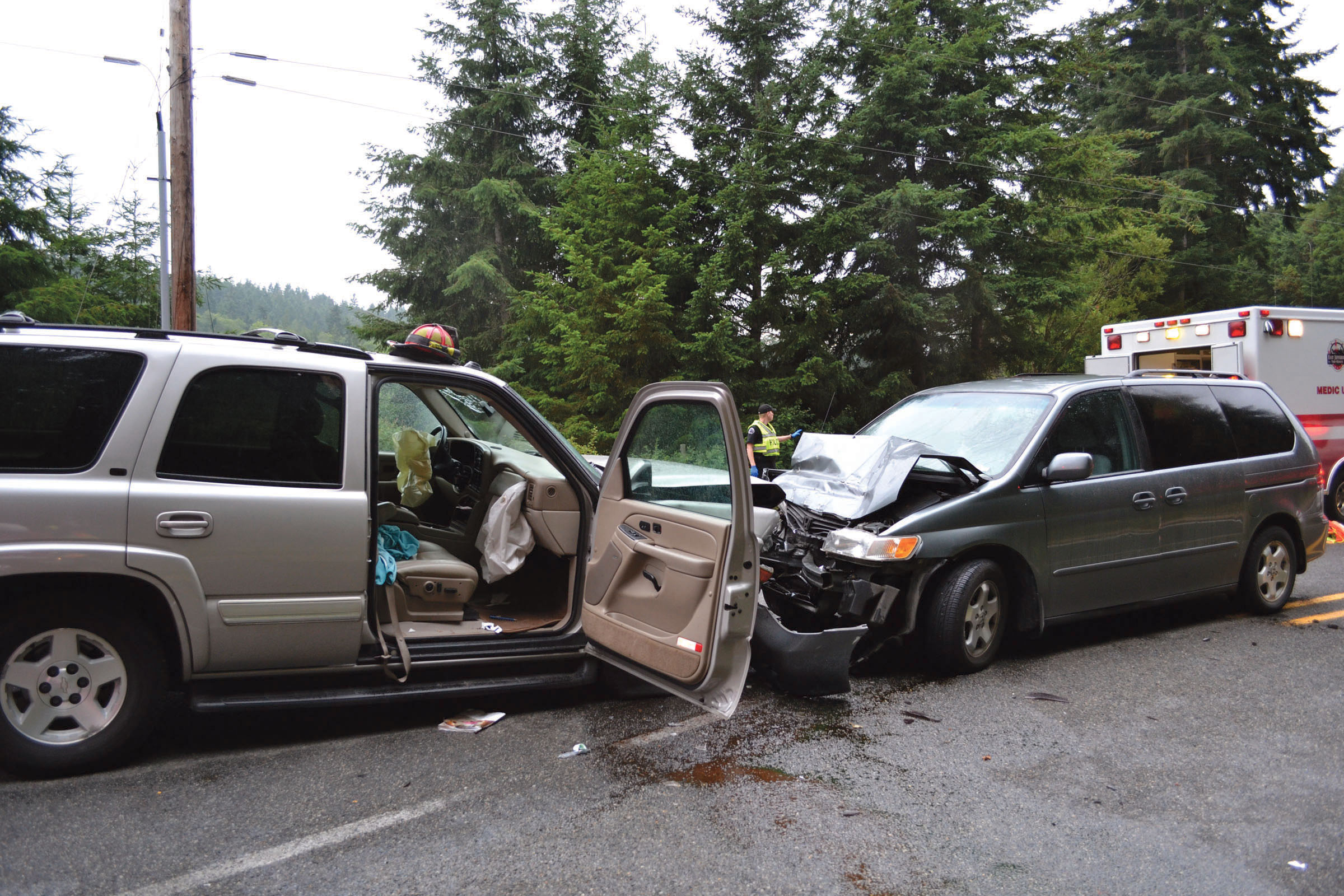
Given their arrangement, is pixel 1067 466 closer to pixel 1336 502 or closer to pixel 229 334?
pixel 229 334

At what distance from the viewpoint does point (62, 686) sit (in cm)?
349

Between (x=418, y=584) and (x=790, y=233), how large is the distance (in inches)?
627

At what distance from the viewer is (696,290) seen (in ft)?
58.4

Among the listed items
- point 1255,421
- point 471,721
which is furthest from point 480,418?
point 1255,421

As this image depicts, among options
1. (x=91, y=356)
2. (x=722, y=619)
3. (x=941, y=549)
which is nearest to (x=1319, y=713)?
(x=941, y=549)

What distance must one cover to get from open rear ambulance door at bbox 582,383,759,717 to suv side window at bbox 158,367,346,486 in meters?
1.29

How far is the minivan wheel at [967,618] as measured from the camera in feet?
16.3

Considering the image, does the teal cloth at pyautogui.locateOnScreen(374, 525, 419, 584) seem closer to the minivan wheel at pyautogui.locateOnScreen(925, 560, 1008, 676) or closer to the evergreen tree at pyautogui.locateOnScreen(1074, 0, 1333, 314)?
the minivan wheel at pyautogui.locateOnScreen(925, 560, 1008, 676)

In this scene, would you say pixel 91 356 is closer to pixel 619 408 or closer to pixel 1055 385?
pixel 1055 385

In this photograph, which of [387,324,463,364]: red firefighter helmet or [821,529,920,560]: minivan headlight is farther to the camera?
[821,529,920,560]: minivan headlight

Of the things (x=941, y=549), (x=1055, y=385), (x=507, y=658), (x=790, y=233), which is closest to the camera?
(x=507, y=658)

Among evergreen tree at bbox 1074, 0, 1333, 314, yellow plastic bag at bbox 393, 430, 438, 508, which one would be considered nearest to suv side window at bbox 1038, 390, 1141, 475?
yellow plastic bag at bbox 393, 430, 438, 508

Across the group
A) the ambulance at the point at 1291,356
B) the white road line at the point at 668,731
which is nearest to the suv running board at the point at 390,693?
the white road line at the point at 668,731

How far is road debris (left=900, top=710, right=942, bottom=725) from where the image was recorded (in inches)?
175
